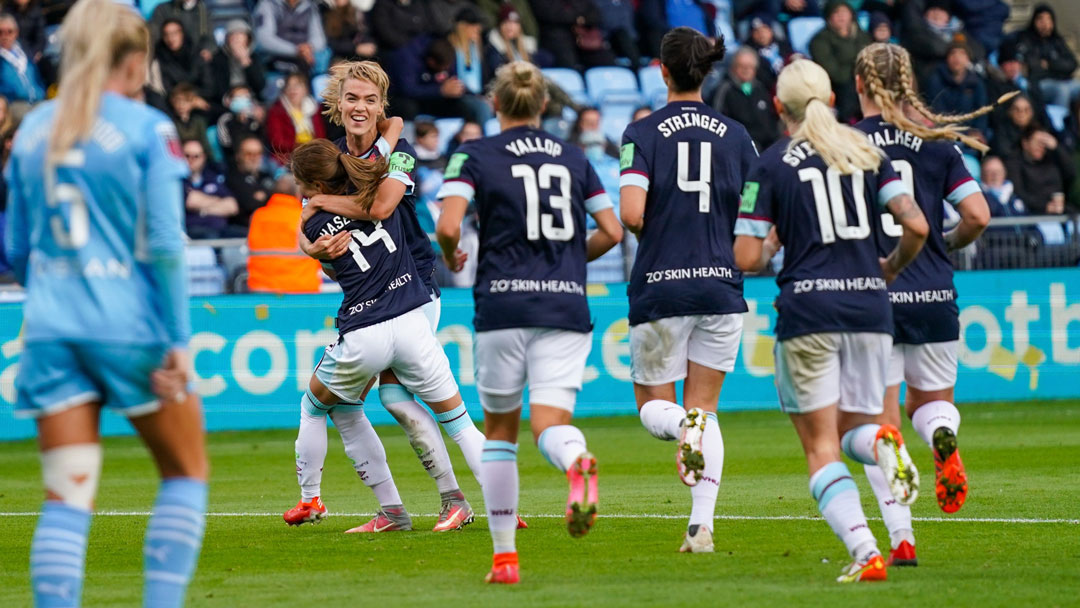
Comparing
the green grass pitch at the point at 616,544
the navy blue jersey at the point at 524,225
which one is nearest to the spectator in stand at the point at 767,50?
the green grass pitch at the point at 616,544

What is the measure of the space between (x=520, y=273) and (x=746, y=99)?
14.3m

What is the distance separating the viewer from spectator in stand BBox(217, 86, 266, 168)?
60.4 ft

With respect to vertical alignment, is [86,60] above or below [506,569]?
above

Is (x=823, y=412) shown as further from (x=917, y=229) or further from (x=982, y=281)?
(x=982, y=281)

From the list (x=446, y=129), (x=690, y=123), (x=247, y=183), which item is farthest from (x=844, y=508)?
(x=446, y=129)

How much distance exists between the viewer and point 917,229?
259 inches

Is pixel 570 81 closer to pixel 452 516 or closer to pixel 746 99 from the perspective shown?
pixel 746 99

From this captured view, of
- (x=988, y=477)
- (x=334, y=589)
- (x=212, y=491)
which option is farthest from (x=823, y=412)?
(x=212, y=491)

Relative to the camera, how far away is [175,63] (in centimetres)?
1905

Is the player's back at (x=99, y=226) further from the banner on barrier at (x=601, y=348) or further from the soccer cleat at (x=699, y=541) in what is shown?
→ the banner on barrier at (x=601, y=348)

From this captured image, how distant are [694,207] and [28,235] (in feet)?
11.5

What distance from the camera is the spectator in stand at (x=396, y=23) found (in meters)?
20.2

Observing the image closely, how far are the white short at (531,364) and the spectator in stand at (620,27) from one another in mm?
16512

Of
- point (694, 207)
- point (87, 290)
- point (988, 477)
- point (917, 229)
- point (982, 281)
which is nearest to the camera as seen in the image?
point (87, 290)
